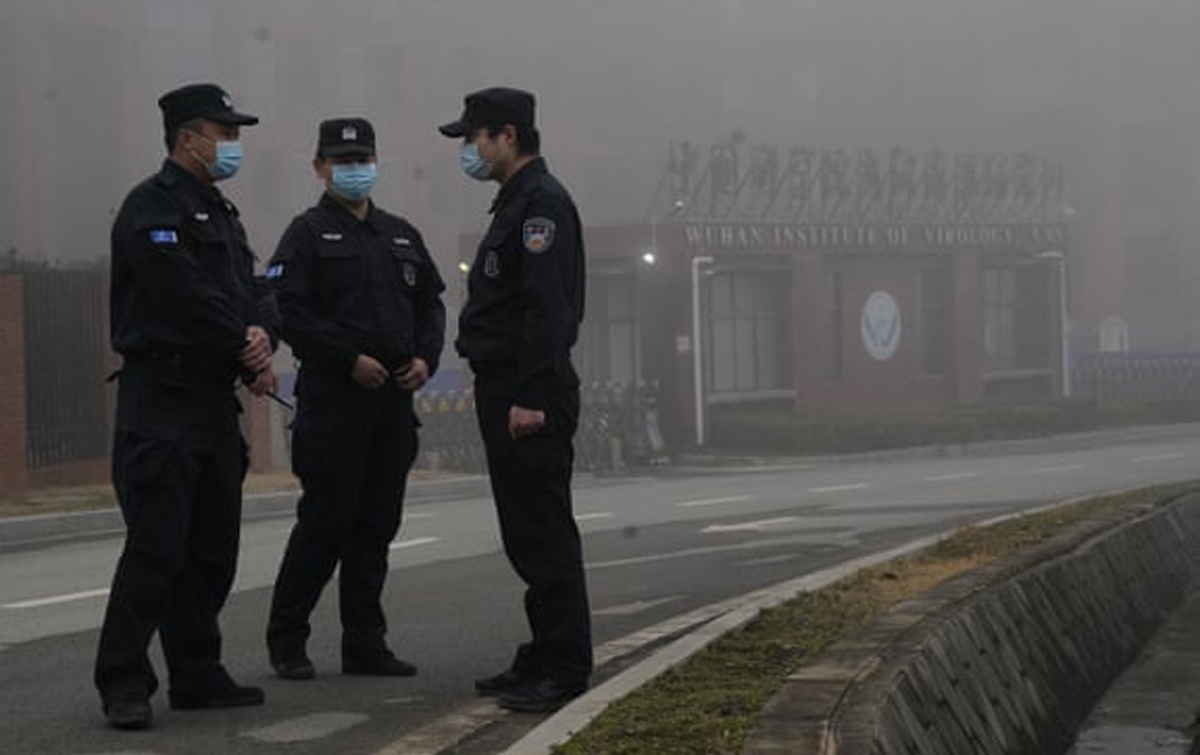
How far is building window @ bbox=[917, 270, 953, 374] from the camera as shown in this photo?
41.6m

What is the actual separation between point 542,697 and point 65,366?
57.8ft

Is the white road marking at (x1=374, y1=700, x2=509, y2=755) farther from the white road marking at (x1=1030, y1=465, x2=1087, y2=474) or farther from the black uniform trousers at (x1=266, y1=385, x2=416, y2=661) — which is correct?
the white road marking at (x1=1030, y1=465, x2=1087, y2=474)

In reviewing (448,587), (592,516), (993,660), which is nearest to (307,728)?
(993,660)

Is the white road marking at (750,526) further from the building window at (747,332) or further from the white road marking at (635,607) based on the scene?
the building window at (747,332)

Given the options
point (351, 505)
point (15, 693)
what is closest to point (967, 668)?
point (351, 505)

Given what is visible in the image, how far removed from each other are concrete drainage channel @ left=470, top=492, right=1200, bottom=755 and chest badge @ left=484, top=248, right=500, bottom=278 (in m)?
1.30

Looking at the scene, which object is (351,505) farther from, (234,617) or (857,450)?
(857,450)

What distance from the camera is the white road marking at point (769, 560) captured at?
11.8 meters

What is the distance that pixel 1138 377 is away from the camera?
50.2m

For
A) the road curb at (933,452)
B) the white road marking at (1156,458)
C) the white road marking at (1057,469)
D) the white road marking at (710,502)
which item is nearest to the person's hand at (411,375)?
the white road marking at (710,502)

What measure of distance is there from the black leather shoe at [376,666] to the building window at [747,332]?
97.7 feet

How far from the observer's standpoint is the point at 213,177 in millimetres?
6215

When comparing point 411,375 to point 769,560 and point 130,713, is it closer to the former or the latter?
point 130,713

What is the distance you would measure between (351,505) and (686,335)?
93.5 feet
